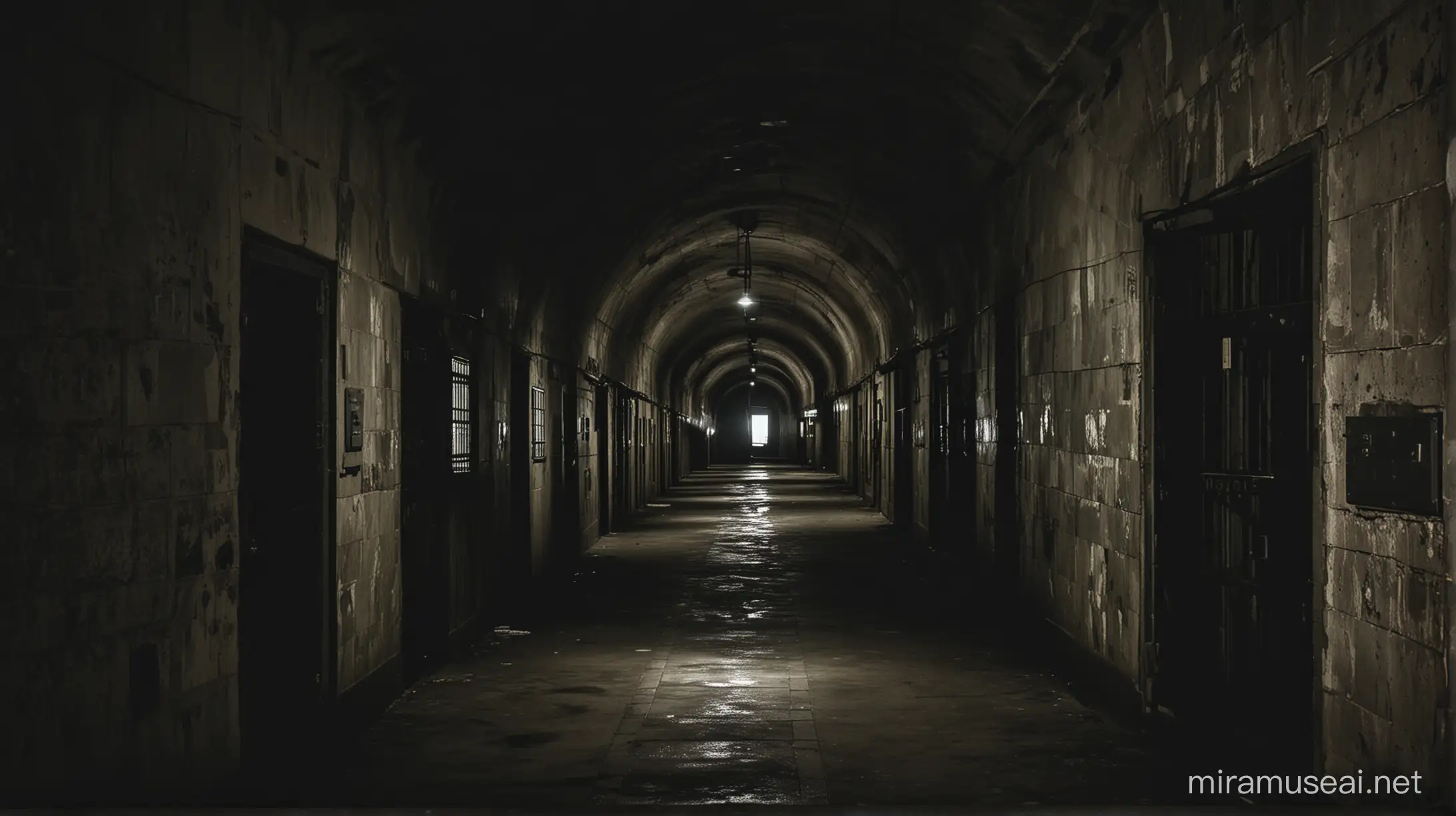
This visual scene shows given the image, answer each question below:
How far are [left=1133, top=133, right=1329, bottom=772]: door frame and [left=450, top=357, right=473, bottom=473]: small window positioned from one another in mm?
4897

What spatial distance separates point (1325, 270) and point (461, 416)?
6827mm

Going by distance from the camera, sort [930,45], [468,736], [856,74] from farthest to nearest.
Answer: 1. [856,74]
2. [930,45]
3. [468,736]

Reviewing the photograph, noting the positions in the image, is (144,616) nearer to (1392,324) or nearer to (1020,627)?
(1392,324)

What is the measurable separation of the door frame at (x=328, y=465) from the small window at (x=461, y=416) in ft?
8.49

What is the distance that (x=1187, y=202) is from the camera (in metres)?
6.40

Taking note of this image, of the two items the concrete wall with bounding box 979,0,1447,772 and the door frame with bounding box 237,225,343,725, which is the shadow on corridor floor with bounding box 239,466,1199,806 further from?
the concrete wall with bounding box 979,0,1447,772

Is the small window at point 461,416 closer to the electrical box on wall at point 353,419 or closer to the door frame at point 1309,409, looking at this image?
the electrical box on wall at point 353,419

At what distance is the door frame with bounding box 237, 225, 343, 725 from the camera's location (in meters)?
6.90

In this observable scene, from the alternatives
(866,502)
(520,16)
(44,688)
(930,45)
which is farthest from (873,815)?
(866,502)

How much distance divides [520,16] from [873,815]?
5022 mm

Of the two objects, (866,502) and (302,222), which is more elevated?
(302,222)

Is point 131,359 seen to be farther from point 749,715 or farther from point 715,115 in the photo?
point 715,115

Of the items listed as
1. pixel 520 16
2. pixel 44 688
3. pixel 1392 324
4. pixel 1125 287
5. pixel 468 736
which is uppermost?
pixel 520 16

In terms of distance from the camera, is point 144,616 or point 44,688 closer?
point 44,688
